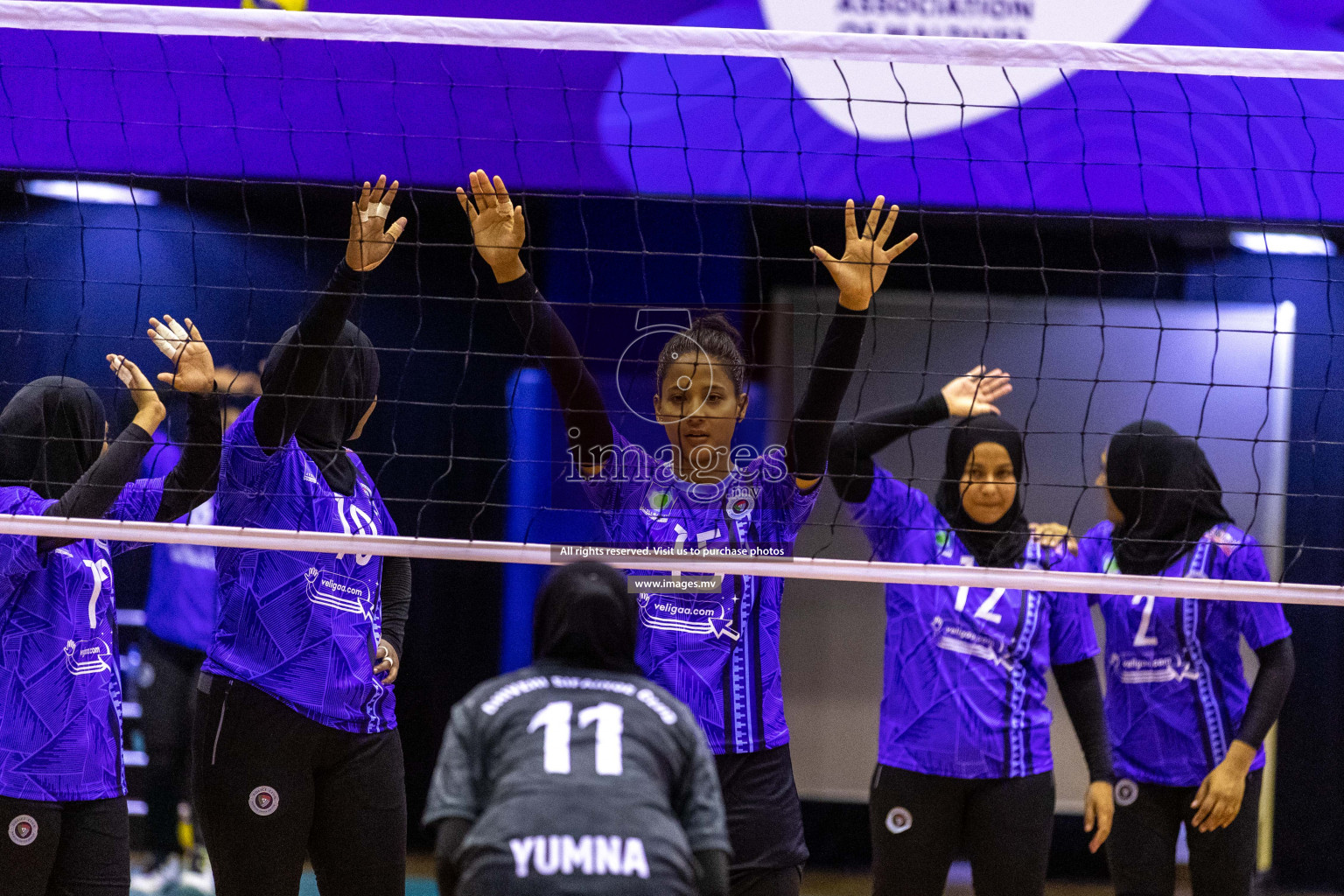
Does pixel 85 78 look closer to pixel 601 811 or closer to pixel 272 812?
pixel 272 812

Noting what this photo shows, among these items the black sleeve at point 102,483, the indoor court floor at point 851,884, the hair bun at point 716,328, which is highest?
the hair bun at point 716,328

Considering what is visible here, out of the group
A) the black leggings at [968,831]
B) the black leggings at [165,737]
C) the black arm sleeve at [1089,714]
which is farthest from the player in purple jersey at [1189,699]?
the black leggings at [165,737]

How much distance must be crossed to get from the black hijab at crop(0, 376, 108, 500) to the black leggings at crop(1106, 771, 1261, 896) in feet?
10.6

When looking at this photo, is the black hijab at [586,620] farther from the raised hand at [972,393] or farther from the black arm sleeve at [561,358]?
the raised hand at [972,393]

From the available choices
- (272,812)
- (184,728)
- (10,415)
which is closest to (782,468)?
(272,812)

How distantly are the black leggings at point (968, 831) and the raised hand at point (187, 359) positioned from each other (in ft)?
7.24

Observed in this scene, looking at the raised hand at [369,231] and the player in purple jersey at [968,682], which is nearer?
the raised hand at [369,231]

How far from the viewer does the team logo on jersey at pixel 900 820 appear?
3.62 metres


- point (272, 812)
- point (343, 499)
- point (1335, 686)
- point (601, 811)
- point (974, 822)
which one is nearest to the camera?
point (601, 811)

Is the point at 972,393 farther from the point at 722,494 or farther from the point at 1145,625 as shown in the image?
the point at 1145,625

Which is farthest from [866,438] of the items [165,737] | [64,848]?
[165,737]

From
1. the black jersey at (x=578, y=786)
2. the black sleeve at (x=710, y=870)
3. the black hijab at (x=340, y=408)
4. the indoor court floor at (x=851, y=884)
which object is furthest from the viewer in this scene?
the indoor court floor at (x=851, y=884)

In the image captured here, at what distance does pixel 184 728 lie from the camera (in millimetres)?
5570

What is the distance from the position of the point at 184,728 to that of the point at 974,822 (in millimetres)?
3603
